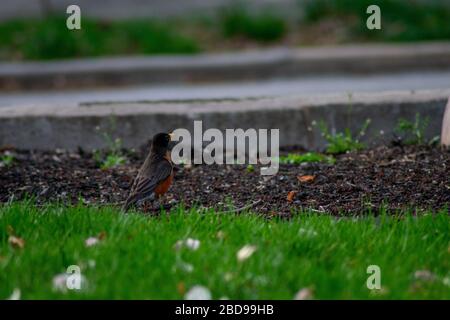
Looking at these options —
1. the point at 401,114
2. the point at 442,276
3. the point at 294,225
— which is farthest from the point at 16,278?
the point at 401,114

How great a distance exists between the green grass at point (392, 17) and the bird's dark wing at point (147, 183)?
6.78 metres

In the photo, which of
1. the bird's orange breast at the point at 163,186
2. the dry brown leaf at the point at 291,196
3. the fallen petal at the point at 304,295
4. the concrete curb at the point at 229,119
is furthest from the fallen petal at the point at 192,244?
the concrete curb at the point at 229,119

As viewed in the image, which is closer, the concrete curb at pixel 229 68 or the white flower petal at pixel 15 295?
the white flower petal at pixel 15 295

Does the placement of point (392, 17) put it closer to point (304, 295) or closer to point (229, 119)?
point (229, 119)

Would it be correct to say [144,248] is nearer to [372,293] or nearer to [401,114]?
[372,293]

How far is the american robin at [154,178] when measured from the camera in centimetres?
474

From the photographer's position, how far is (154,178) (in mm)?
4812

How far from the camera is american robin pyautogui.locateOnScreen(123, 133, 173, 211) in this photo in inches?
187

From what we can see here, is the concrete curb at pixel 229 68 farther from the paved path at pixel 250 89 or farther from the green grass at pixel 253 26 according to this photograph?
the green grass at pixel 253 26

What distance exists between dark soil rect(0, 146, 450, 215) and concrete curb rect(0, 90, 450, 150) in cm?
41

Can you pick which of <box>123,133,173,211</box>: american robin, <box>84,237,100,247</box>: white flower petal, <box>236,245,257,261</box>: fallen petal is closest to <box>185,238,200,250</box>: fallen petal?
<box>236,245,257,261</box>: fallen petal

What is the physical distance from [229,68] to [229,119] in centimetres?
394

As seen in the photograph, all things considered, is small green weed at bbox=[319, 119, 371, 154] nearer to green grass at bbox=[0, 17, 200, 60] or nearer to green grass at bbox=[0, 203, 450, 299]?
green grass at bbox=[0, 203, 450, 299]
